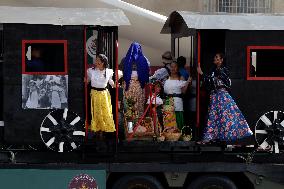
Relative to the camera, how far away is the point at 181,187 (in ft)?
34.5

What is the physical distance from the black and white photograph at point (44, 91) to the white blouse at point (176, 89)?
1.65 m

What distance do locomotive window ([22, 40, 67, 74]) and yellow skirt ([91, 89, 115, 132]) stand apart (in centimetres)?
57

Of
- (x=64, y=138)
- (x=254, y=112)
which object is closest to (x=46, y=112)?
(x=64, y=138)

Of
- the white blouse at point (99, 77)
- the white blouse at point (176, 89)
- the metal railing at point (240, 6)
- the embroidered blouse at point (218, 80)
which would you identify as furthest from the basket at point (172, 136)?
the metal railing at point (240, 6)

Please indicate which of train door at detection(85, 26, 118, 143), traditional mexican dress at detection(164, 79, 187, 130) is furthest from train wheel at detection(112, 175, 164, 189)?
traditional mexican dress at detection(164, 79, 187, 130)

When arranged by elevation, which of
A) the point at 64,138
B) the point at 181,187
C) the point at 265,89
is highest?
the point at 265,89

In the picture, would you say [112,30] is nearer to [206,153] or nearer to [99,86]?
[99,86]

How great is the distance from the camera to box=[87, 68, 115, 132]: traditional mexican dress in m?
10.3

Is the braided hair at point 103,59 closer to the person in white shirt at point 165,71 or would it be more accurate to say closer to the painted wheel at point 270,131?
the person in white shirt at point 165,71

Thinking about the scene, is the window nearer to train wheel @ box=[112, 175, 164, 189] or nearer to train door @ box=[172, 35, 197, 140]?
train door @ box=[172, 35, 197, 140]

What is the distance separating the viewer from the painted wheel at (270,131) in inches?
417

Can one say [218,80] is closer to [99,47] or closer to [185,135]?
[185,135]

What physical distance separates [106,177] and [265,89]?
2.60m

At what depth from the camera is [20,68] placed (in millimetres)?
10242
